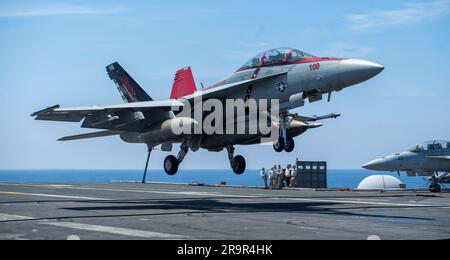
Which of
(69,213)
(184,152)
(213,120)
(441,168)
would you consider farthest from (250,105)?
(441,168)

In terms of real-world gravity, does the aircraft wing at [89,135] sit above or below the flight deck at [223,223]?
above

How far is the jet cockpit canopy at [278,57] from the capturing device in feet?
86.3

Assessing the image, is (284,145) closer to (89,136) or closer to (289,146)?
(289,146)

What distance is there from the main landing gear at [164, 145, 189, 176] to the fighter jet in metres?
18.2

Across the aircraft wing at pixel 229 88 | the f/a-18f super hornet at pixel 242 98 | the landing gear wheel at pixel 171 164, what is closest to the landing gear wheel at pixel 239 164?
the f/a-18f super hornet at pixel 242 98

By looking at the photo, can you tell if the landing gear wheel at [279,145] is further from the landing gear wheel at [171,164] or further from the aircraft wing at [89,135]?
the aircraft wing at [89,135]

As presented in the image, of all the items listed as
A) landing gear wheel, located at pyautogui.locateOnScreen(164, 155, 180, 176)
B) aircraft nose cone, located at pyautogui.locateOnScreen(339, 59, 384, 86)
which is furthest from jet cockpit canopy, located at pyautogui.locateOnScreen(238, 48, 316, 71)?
landing gear wheel, located at pyautogui.locateOnScreen(164, 155, 180, 176)

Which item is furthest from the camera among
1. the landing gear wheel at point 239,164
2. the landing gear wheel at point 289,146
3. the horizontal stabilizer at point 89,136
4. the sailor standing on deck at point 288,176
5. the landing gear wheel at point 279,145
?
the sailor standing on deck at point 288,176

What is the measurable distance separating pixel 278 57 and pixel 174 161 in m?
8.67

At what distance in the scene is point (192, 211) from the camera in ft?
76.0
